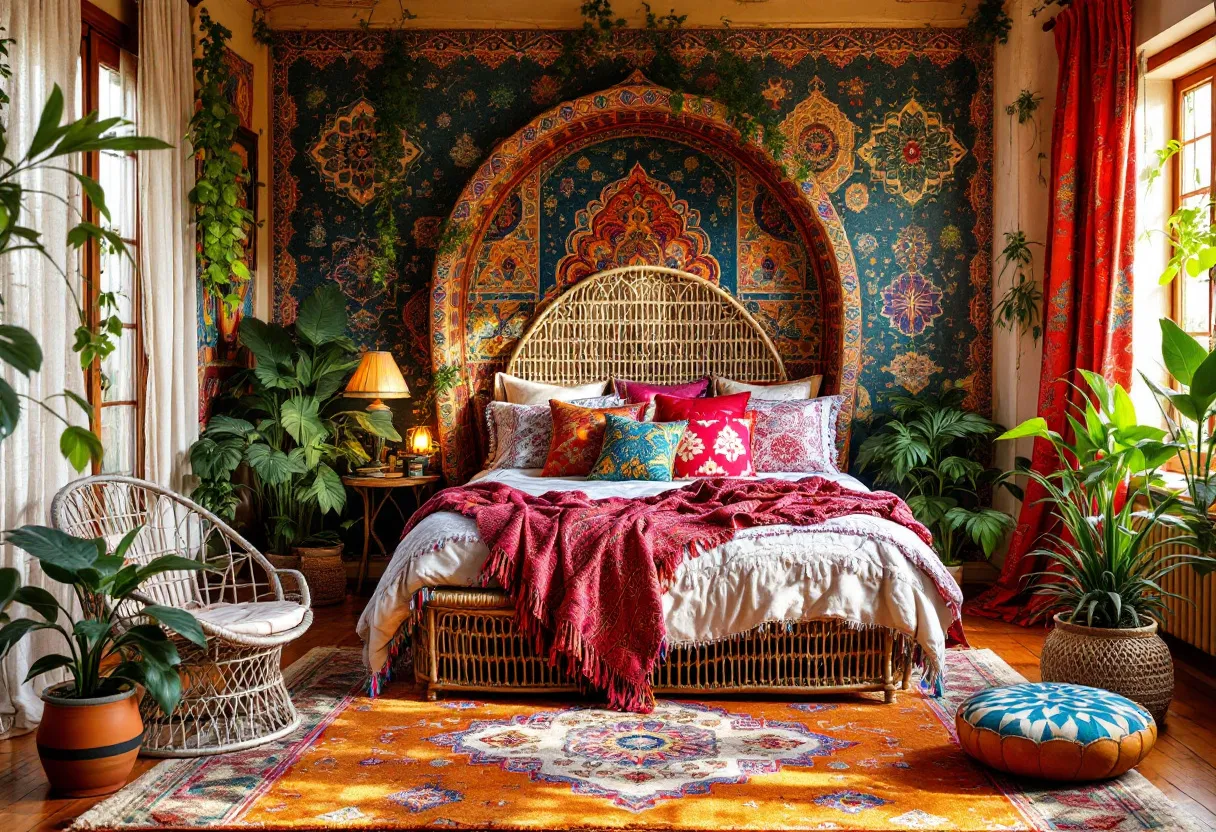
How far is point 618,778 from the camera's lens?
10.3 ft

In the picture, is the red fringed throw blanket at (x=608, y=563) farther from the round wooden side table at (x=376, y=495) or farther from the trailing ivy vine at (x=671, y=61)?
the trailing ivy vine at (x=671, y=61)

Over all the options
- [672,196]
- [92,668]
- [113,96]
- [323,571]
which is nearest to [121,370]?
[113,96]

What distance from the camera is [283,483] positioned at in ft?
17.7

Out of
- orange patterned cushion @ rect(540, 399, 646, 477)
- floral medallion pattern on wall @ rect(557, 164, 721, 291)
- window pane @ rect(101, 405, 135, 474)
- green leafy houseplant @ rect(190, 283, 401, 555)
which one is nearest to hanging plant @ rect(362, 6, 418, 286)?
green leafy houseplant @ rect(190, 283, 401, 555)

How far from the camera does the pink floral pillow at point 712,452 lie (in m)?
5.13

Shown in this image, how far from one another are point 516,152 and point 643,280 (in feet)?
3.20

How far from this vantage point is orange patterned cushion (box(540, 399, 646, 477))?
5.25m

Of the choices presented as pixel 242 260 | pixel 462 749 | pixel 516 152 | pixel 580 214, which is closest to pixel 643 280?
pixel 580 214

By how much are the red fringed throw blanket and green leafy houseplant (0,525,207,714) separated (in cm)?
117

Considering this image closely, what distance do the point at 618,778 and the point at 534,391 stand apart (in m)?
2.93

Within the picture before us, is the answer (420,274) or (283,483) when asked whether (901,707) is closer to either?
(283,483)

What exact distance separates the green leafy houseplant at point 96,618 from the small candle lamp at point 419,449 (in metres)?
2.47

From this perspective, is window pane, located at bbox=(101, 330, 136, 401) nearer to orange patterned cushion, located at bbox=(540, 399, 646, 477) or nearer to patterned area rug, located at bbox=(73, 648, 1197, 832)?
patterned area rug, located at bbox=(73, 648, 1197, 832)

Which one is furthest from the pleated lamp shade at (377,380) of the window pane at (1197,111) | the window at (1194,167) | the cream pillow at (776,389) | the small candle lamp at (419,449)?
the window pane at (1197,111)
